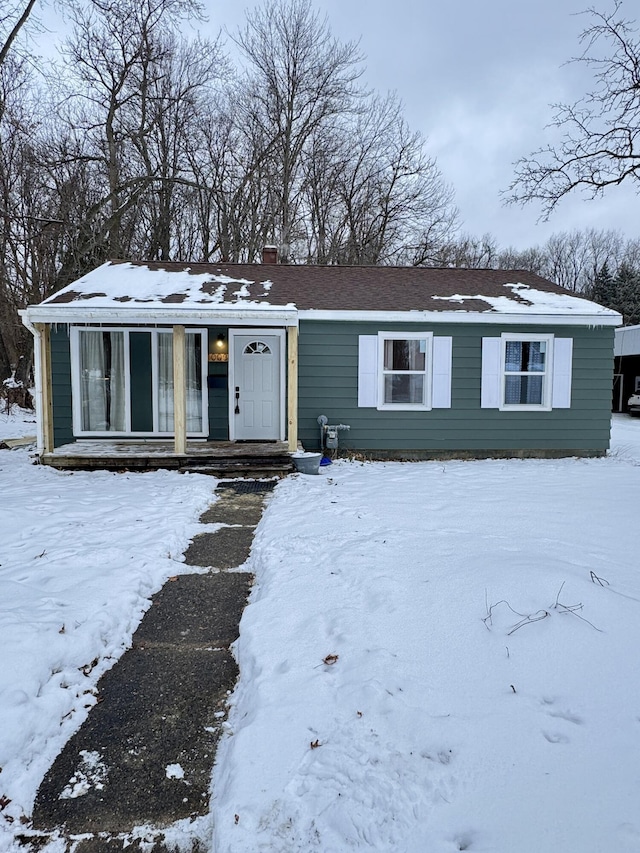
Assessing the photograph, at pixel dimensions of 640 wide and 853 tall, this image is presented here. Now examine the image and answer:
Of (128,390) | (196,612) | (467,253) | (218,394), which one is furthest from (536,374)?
(467,253)

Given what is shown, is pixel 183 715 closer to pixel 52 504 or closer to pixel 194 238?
pixel 52 504

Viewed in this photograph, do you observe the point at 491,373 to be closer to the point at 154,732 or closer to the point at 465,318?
the point at 465,318

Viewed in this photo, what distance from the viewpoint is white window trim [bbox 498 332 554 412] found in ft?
31.0

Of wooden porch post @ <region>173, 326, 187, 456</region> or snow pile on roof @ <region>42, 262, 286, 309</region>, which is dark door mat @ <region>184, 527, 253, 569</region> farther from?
snow pile on roof @ <region>42, 262, 286, 309</region>

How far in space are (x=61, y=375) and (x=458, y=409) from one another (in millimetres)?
6921

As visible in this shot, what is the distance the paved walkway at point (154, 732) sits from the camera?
6.53 ft

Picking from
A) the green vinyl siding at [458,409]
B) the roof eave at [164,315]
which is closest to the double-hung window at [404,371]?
the green vinyl siding at [458,409]

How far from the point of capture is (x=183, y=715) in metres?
2.60

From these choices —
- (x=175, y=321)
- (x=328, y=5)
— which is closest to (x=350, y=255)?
(x=328, y=5)

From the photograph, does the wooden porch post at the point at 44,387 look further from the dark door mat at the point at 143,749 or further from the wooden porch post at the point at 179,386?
the dark door mat at the point at 143,749

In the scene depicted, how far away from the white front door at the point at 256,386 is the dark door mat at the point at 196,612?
18.2ft

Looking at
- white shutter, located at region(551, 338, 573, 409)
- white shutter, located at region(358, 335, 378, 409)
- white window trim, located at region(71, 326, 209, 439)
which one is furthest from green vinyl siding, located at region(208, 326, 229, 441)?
white shutter, located at region(551, 338, 573, 409)

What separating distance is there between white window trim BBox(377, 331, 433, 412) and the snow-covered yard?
3885 mm

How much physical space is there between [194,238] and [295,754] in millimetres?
21339
